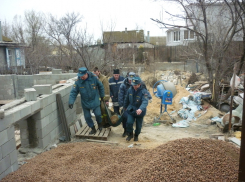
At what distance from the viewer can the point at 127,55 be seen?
15.8 meters

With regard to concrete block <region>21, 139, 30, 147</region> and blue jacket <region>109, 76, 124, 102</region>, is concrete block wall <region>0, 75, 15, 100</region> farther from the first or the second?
concrete block <region>21, 139, 30, 147</region>

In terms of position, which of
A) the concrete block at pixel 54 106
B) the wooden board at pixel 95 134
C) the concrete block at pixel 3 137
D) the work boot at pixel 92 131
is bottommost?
the wooden board at pixel 95 134

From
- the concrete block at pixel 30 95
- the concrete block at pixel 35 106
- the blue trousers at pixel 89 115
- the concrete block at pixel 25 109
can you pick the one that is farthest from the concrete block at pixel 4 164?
the blue trousers at pixel 89 115

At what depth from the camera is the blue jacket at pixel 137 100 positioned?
5.51m

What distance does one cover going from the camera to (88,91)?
19.5 feet

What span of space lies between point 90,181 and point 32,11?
35241 mm

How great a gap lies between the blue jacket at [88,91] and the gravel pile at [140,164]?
1.47 metres

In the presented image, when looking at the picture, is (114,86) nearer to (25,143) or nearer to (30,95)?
(30,95)

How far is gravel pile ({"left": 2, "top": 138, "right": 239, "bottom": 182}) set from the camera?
316cm

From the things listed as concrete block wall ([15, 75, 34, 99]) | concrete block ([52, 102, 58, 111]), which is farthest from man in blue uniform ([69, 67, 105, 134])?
concrete block wall ([15, 75, 34, 99])

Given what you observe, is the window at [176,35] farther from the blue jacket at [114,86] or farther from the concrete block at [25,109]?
the concrete block at [25,109]

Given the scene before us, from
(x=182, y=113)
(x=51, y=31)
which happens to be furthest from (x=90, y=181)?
(x=51, y=31)

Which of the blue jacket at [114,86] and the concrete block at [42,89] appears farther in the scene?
the blue jacket at [114,86]

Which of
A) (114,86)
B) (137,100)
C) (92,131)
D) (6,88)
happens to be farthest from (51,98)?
(6,88)
